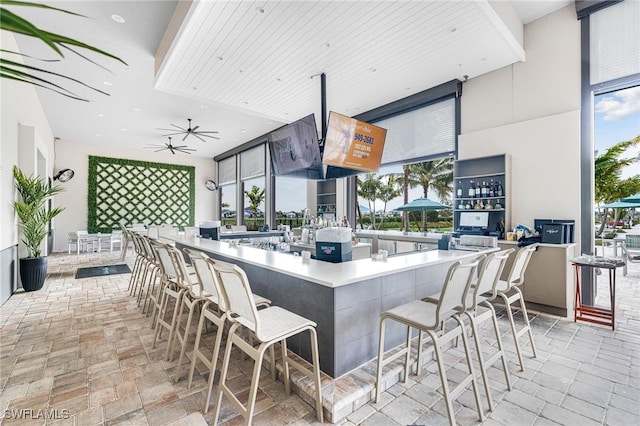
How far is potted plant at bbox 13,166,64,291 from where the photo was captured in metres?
4.88

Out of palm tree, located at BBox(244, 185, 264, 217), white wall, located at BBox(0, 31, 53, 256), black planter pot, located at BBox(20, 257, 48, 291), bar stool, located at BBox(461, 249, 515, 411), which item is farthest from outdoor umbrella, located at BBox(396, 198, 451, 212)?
palm tree, located at BBox(244, 185, 264, 217)

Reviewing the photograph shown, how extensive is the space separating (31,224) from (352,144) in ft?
17.7

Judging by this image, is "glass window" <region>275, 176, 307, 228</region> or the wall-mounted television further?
"glass window" <region>275, 176, 307, 228</region>

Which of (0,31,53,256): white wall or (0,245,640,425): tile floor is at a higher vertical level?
(0,31,53,256): white wall

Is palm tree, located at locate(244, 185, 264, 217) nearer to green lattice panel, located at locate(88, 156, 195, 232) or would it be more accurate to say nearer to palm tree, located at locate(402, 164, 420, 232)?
green lattice panel, located at locate(88, 156, 195, 232)

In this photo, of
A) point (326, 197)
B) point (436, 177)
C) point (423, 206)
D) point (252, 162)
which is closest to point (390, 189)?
point (436, 177)

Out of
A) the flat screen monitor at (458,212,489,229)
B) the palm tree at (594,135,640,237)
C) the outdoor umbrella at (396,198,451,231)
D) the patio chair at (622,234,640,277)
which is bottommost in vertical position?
the patio chair at (622,234,640,277)

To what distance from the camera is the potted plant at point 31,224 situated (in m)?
4.88

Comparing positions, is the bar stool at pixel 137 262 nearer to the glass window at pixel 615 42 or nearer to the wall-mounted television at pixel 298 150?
the wall-mounted television at pixel 298 150

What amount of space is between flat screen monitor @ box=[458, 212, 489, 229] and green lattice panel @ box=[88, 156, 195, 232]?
1059cm

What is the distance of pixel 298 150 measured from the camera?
4.54 metres

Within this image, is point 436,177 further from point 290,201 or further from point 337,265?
point 337,265

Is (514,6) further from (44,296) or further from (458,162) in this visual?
(44,296)

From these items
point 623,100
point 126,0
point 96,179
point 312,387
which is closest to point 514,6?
point 623,100
